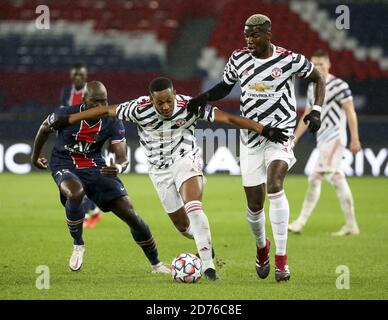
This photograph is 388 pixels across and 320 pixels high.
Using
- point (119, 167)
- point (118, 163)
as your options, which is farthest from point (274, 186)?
point (118, 163)

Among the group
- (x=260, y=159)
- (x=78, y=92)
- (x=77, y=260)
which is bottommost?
(x=77, y=260)

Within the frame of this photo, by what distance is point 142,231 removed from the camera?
27.6ft

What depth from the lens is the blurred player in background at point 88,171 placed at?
845 centimetres

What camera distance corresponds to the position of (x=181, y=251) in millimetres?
10086

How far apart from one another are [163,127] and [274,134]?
37.1 inches

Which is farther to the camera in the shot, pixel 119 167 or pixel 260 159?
pixel 260 159

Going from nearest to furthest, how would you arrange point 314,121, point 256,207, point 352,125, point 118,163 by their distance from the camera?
point 314,121
point 256,207
point 118,163
point 352,125

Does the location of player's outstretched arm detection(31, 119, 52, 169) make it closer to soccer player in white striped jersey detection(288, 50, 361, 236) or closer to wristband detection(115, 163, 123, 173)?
wristband detection(115, 163, 123, 173)

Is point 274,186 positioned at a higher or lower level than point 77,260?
higher

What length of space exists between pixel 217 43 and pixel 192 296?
59.1 feet

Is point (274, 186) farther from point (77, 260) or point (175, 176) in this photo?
point (77, 260)

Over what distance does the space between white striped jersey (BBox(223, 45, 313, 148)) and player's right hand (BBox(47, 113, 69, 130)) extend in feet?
4.97

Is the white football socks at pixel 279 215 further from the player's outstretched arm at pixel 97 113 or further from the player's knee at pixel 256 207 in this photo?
the player's outstretched arm at pixel 97 113

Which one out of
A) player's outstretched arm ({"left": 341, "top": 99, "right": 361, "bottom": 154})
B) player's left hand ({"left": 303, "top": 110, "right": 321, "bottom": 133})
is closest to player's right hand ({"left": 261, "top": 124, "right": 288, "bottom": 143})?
player's left hand ({"left": 303, "top": 110, "right": 321, "bottom": 133})
